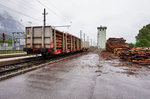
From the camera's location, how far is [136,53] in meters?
7.29

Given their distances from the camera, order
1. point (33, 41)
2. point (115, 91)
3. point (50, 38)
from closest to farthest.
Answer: point (115, 91) < point (50, 38) < point (33, 41)

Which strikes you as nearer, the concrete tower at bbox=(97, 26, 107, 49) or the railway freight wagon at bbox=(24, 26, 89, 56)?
the railway freight wagon at bbox=(24, 26, 89, 56)

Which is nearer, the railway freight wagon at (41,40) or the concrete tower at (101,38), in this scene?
the railway freight wagon at (41,40)

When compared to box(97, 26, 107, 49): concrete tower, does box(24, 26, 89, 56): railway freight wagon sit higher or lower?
lower

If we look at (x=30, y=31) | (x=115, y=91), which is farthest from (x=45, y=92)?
(x=30, y=31)

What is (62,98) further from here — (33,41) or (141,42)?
(141,42)

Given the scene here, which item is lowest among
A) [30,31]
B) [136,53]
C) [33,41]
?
[136,53]

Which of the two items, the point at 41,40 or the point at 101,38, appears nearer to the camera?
the point at 41,40

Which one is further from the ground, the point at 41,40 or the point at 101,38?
the point at 101,38

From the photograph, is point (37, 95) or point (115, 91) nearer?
point (37, 95)

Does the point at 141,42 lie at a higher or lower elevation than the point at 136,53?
higher

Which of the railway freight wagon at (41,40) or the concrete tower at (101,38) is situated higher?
the concrete tower at (101,38)

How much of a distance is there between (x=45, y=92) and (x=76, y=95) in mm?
897

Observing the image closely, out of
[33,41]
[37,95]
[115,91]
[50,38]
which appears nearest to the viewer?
[37,95]
